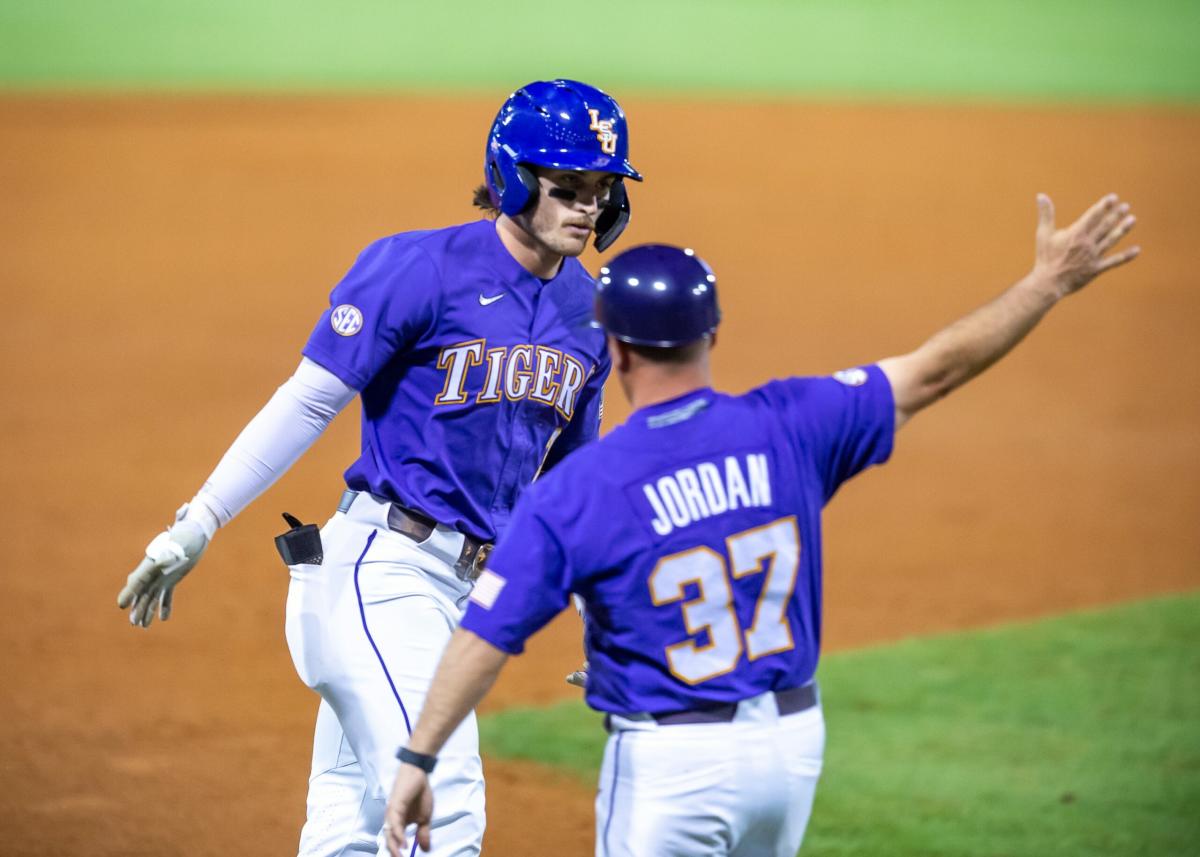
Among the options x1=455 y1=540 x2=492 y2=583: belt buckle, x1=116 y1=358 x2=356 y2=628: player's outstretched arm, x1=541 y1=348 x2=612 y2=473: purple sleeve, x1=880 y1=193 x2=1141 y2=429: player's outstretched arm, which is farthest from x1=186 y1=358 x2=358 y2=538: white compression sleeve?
x1=880 y1=193 x2=1141 y2=429: player's outstretched arm

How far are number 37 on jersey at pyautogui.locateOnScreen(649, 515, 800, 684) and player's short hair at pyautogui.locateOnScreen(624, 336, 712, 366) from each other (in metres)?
0.39

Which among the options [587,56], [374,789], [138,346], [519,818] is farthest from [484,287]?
[587,56]

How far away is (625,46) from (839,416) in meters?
22.4

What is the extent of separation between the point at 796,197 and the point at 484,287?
14196 millimetres

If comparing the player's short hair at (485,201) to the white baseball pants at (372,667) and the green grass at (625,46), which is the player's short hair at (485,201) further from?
the green grass at (625,46)

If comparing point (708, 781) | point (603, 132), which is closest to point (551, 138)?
point (603, 132)

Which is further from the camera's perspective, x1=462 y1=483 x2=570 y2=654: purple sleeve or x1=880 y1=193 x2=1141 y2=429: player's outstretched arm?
x1=880 y1=193 x2=1141 y2=429: player's outstretched arm

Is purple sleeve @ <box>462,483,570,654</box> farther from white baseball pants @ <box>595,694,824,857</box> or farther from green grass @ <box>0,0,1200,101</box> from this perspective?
green grass @ <box>0,0,1200,101</box>

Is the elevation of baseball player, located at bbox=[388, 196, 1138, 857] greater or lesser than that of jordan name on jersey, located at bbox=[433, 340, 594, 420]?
lesser

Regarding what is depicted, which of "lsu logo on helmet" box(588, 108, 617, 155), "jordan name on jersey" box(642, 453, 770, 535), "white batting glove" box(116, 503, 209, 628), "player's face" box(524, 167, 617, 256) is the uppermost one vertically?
"lsu logo on helmet" box(588, 108, 617, 155)

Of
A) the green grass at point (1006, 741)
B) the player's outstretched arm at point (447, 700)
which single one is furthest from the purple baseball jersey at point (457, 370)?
the green grass at point (1006, 741)

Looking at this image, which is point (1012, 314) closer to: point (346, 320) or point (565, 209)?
point (565, 209)

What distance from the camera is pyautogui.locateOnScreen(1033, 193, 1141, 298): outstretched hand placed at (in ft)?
11.3

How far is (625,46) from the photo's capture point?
25.0m
